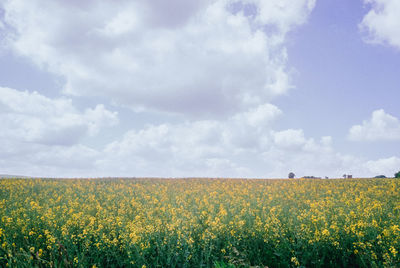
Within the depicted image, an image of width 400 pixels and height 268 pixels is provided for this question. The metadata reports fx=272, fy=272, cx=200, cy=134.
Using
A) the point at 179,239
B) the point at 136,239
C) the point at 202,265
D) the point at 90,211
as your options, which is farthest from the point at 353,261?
the point at 90,211

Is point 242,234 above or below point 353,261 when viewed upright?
above

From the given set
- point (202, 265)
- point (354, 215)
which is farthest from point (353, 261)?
point (202, 265)

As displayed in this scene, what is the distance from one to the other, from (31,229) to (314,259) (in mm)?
7285

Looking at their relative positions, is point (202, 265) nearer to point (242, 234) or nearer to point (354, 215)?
point (242, 234)

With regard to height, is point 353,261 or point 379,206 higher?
point 379,206

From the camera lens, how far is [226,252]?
20.0 feet

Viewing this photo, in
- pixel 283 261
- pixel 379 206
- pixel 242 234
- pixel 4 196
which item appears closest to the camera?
pixel 283 261

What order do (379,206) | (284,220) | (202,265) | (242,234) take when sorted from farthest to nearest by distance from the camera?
1. (379,206)
2. (284,220)
3. (242,234)
4. (202,265)

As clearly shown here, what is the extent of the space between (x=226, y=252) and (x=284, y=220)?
2.14m

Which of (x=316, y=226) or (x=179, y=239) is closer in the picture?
(x=179, y=239)

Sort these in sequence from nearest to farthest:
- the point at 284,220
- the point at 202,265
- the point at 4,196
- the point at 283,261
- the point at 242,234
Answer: the point at 202,265 < the point at 283,261 < the point at 242,234 < the point at 284,220 < the point at 4,196

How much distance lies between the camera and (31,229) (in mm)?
7445

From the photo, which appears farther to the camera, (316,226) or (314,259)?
(316,226)

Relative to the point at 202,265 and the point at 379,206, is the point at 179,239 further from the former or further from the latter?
the point at 379,206
